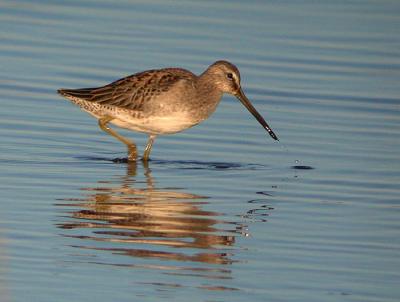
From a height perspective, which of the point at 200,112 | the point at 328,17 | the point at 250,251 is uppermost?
the point at 328,17

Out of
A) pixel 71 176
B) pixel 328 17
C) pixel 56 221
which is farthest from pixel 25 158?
pixel 328 17

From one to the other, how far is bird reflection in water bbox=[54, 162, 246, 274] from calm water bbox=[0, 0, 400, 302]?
0.08ft

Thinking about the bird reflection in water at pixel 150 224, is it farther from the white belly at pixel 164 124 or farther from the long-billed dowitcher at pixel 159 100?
the long-billed dowitcher at pixel 159 100

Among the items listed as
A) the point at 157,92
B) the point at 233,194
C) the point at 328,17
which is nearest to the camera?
the point at 233,194

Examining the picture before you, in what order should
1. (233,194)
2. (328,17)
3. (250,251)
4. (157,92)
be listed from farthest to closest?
(328,17) < (157,92) < (233,194) < (250,251)

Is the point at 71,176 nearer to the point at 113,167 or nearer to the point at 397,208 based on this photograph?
the point at 113,167

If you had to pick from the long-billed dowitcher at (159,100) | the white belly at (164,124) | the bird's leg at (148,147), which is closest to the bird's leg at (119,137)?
the long-billed dowitcher at (159,100)

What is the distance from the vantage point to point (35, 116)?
45.5 ft

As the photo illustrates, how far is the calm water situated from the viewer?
886 cm

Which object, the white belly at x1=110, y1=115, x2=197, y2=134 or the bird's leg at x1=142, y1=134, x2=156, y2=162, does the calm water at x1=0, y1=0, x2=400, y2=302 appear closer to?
the bird's leg at x1=142, y1=134, x2=156, y2=162

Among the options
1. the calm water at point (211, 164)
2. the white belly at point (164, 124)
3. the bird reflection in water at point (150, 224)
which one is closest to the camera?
the calm water at point (211, 164)

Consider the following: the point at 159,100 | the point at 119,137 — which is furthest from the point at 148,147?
the point at 159,100

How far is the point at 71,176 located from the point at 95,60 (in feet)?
15.5

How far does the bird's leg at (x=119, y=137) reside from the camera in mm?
12961
